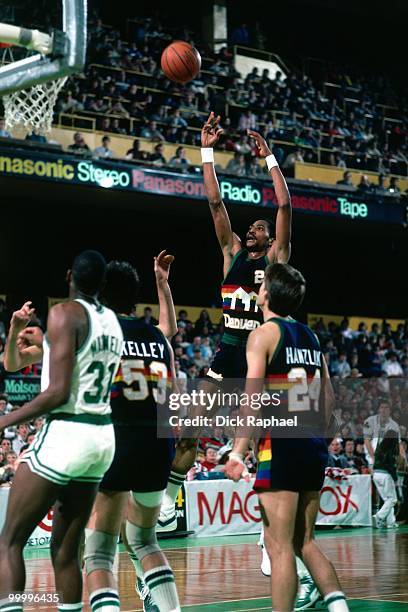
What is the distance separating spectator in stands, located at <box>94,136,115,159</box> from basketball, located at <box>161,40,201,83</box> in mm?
9085

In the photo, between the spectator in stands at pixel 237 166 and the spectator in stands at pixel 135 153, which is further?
the spectator in stands at pixel 237 166

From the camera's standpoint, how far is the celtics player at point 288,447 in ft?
20.1

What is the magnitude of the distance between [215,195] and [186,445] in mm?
2239

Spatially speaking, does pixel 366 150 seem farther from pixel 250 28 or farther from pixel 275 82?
pixel 250 28

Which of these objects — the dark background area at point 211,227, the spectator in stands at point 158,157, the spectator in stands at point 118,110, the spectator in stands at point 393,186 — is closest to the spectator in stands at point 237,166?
the dark background area at point 211,227

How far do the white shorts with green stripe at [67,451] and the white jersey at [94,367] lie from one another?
0.31 ft

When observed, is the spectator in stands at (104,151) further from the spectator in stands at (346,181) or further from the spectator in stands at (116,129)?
the spectator in stands at (346,181)

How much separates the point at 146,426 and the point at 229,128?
2068cm

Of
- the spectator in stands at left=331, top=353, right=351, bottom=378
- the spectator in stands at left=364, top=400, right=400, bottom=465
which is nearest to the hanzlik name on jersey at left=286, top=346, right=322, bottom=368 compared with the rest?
the spectator in stands at left=364, top=400, right=400, bottom=465

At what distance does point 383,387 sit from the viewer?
77.7ft

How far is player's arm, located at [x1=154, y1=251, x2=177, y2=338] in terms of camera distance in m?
7.62

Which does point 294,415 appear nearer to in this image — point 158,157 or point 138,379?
point 138,379

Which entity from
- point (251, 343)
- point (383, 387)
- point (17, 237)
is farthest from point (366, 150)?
point (251, 343)

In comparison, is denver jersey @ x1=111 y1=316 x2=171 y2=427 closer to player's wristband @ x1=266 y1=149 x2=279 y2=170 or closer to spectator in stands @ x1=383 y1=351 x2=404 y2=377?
player's wristband @ x1=266 y1=149 x2=279 y2=170
